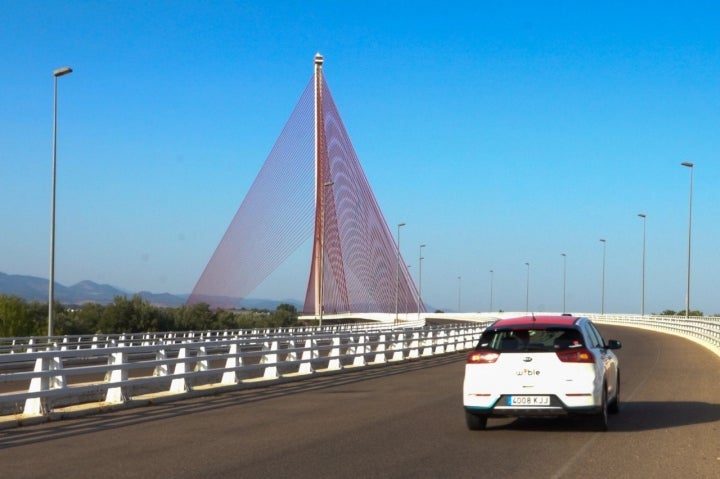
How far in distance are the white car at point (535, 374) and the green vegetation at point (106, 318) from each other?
48.2 meters

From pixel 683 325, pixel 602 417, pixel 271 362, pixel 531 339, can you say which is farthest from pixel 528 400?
pixel 683 325

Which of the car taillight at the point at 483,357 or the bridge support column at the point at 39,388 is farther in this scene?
the bridge support column at the point at 39,388

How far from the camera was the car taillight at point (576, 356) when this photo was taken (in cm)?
1297

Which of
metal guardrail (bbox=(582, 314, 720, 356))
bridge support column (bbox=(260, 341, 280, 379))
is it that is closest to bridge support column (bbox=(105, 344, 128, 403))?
bridge support column (bbox=(260, 341, 280, 379))

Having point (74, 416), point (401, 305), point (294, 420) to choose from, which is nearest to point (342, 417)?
point (294, 420)

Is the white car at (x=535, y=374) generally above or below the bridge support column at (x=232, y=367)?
above

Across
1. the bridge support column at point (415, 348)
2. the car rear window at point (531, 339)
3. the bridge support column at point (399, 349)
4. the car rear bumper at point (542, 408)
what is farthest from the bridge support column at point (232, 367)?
the bridge support column at point (415, 348)

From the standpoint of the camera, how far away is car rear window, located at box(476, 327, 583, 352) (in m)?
13.2

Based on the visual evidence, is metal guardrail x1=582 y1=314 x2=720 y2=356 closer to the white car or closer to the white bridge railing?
the white bridge railing

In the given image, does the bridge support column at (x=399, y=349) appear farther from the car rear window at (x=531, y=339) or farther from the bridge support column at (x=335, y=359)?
the car rear window at (x=531, y=339)

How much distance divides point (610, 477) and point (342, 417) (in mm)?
6199

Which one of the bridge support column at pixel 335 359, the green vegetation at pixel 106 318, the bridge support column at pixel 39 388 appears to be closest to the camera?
the bridge support column at pixel 39 388

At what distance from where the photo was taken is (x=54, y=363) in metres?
16.4

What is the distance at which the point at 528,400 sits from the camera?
1295cm
